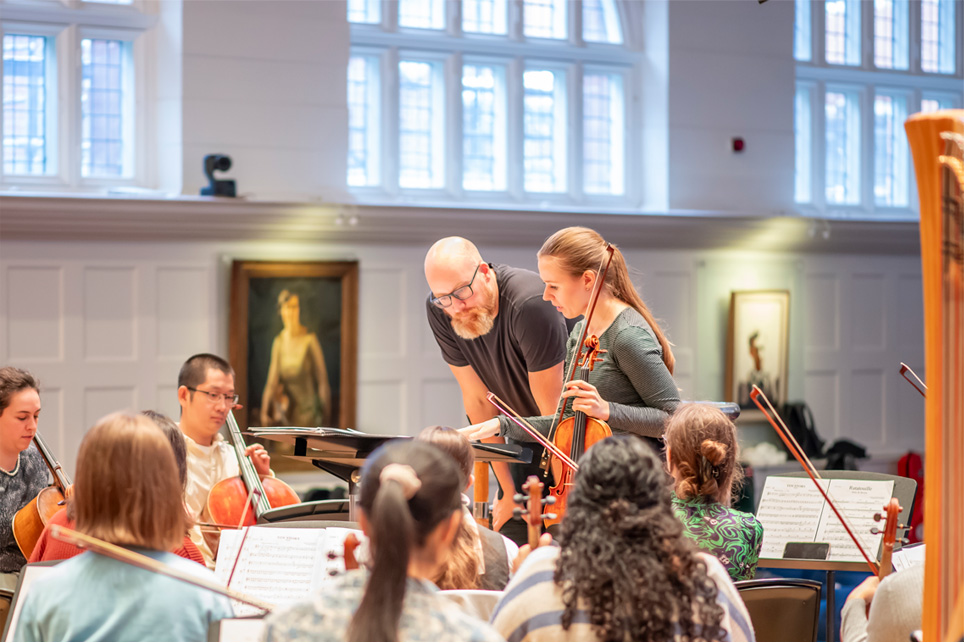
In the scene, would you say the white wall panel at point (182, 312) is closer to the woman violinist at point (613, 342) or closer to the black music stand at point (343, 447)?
the woman violinist at point (613, 342)

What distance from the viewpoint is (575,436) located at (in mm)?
2777

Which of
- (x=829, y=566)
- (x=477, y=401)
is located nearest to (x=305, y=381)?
(x=477, y=401)

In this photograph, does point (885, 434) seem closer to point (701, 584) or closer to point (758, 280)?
point (758, 280)

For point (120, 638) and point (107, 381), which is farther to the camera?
point (107, 381)

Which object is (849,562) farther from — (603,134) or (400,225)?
(603,134)

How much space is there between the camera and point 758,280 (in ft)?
24.2

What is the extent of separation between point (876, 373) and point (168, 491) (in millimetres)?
7033

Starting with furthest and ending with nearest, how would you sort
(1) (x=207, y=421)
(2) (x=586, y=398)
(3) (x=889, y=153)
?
(3) (x=889, y=153), (1) (x=207, y=421), (2) (x=586, y=398)

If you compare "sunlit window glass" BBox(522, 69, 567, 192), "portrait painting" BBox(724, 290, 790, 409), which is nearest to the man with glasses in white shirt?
"sunlit window glass" BBox(522, 69, 567, 192)

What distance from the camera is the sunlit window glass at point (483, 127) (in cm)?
675

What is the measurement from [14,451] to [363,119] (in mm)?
3801

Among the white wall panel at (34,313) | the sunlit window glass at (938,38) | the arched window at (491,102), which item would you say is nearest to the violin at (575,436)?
the white wall panel at (34,313)

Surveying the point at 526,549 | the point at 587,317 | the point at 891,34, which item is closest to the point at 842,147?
the point at 891,34

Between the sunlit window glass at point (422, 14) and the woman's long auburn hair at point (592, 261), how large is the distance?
399 cm
